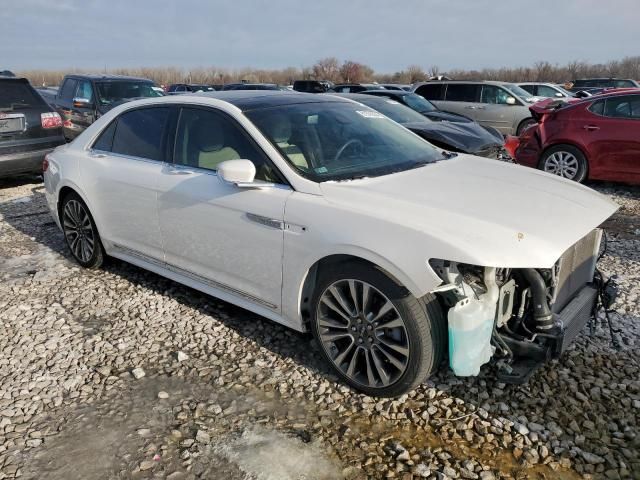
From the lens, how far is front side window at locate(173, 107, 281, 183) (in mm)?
3408

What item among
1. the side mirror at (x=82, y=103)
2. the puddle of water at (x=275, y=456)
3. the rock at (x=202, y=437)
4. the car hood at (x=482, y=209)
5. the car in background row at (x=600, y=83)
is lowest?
the rock at (x=202, y=437)

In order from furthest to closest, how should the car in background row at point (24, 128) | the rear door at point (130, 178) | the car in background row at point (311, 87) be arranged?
1. the car in background row at point (311, 87)
2. the car in background row at point (24, 128)
3. the rear door at point (130, 178)

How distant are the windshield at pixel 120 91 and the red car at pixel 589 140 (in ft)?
24.7

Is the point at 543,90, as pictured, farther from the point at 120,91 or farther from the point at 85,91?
the point at 85,91

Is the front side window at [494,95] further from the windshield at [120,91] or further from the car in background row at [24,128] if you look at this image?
the car in background row at [24,128]

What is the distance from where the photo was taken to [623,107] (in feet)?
25.1

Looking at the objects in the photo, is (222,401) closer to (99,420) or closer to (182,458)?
(182,458)

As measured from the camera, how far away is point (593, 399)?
→ 3.02 meters

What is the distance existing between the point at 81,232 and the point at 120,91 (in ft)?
23.6

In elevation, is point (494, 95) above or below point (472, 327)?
above

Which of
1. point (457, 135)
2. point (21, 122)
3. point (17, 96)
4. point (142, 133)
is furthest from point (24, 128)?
point (457, 135)

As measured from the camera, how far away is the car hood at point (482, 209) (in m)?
2.51

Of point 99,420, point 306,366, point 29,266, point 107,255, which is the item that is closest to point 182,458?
point 99,420

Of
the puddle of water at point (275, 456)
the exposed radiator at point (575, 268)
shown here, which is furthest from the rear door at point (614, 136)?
the puddle of water at point (275, 456)
